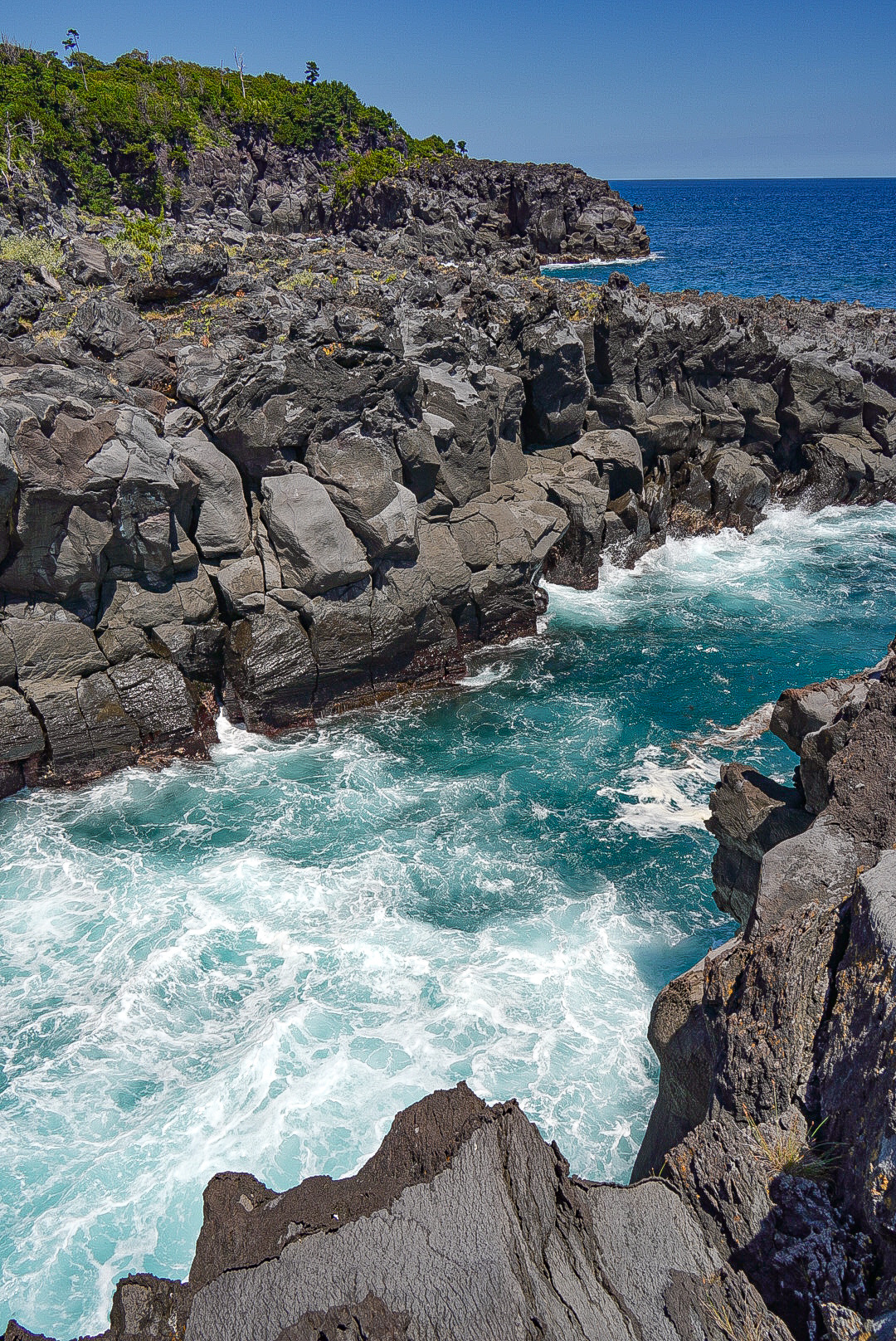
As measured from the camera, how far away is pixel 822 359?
1608 inches

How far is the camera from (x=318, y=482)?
84.2ft

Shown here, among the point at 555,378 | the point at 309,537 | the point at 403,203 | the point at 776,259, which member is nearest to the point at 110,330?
the point at 309,537

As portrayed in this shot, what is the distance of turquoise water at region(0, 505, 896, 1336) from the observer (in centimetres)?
1370

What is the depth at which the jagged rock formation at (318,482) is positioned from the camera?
22.0m

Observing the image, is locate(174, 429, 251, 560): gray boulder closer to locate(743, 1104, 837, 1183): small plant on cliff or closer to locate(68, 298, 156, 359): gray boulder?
locate(68, 298, 156, 359): gray boulder

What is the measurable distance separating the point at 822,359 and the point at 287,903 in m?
37.3

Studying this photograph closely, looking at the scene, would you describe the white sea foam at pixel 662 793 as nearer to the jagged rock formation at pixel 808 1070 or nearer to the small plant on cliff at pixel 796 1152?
the jagged rock formation at pixel 808 1070

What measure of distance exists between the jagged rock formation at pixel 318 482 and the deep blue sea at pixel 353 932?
219 centimetres

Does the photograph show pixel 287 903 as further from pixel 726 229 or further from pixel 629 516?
pixel 726 229

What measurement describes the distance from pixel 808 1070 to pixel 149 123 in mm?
110641

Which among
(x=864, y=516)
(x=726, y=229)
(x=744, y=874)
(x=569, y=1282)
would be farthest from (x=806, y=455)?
(x=726, y=229)

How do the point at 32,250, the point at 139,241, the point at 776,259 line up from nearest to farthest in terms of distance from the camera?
the point at 32,250 → the point at 139,241 → the point at 776,259

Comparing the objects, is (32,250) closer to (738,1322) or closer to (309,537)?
(309,537)

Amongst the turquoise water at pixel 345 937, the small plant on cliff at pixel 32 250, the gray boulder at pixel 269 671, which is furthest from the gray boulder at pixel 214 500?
the small plant on cliff at pixel 32 250
